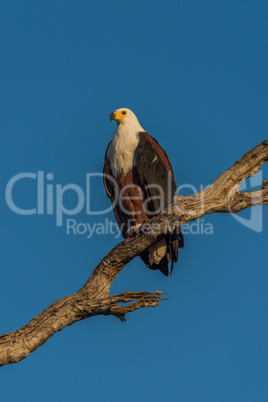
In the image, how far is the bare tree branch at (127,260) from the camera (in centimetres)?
465

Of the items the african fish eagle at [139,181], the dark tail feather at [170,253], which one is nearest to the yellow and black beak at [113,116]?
the african fish eagle at [139,181]

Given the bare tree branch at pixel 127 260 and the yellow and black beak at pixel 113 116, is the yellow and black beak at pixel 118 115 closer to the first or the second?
the yellow and black beak at pixel 113 116

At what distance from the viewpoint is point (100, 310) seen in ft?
15.9

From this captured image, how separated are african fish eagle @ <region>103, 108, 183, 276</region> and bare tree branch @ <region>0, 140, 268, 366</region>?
89cm

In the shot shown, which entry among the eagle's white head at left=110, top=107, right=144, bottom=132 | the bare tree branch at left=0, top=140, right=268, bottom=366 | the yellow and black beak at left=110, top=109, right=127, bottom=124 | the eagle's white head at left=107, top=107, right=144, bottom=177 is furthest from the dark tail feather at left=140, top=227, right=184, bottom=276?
the yellow and black beak at left=110, top=109, right=127, bottom=124

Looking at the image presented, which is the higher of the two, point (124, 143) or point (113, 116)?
point (113, 116)

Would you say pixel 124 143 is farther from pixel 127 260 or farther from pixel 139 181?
pixel 127 260

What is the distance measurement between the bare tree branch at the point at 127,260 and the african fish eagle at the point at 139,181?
89 centimetres

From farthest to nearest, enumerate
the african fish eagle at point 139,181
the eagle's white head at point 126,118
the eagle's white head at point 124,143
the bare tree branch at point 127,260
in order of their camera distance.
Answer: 1. the eagle's white head at point 126,118
2. the eagle's white head at point 124,143
3. the african fish eagle at point 139,181
4. the bare tree branch at point 127,260

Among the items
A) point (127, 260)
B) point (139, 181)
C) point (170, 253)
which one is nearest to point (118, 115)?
point (139, 181)

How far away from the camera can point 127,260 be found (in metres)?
5.31

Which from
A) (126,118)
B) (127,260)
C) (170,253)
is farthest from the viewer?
(126,118)

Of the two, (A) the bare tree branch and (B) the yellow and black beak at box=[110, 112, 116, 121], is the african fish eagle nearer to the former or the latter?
(B) the yellow and black beak at box=[110, 112, 116, 121]

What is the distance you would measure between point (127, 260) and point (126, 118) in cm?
223
